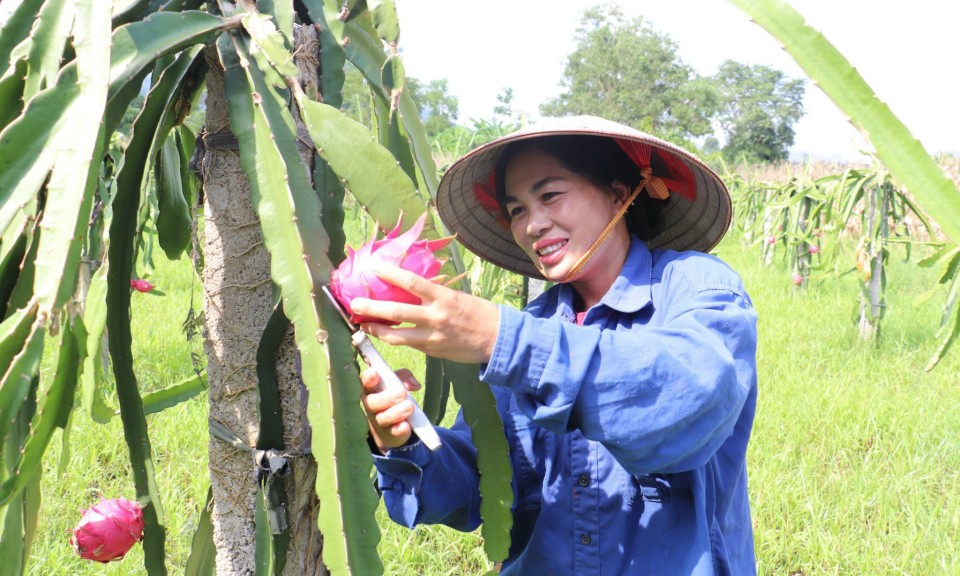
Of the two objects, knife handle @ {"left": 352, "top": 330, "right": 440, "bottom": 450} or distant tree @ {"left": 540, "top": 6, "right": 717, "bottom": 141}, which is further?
distant tree @ {"left": 540, "top": 6, "right": 717, "bottom": 141}

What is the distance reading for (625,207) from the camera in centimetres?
120

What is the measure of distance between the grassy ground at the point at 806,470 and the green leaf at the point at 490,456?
1230 millimetres

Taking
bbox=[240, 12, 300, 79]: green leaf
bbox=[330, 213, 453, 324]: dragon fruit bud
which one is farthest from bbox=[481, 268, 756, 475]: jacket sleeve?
bbox=[240, 12, 300, 79]: green leaf

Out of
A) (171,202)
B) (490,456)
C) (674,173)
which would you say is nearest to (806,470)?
(674,173)

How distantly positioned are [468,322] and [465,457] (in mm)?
472

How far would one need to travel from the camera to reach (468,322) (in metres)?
0.78

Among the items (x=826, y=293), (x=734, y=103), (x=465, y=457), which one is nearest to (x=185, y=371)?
(x=465, y=457)

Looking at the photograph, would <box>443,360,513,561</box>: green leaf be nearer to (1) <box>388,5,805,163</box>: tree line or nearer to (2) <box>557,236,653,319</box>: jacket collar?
(2) <box>557,236,653,319</box>: jacket collar

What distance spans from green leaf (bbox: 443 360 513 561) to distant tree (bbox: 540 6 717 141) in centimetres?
3678

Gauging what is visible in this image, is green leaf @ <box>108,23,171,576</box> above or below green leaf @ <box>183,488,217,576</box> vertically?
above

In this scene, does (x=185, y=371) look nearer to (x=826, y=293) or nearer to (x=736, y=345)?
(x=736, y=345)

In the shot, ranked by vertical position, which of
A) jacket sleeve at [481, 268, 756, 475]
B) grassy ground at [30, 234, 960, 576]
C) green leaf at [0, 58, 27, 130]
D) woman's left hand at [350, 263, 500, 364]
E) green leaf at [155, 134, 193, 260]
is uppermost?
green leaf at [155, 134, 193, 260]

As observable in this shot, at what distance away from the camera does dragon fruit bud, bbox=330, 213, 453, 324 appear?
2.42 ft

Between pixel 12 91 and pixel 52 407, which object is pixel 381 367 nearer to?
pixel 52 407
